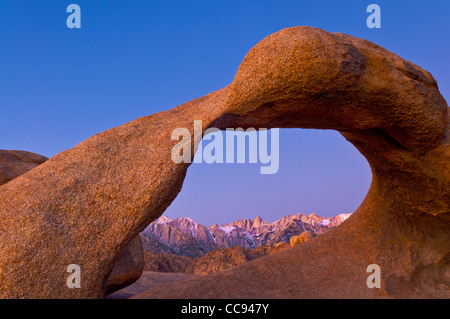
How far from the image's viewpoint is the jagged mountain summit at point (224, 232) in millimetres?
25344

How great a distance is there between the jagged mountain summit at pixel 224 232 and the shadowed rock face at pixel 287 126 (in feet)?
61.0

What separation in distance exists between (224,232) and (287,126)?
2519cm

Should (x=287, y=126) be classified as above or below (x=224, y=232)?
above

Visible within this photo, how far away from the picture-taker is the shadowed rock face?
3.44m

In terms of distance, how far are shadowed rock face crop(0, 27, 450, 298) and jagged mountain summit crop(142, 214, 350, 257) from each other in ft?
61.0

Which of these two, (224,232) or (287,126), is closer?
(287,126)

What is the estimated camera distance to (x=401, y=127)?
485 centimetres

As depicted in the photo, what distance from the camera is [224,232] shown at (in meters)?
29.4

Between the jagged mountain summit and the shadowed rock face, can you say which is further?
the jagged mountain summit

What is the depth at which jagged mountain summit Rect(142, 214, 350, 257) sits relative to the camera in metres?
25.3

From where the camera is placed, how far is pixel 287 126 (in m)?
5.18
